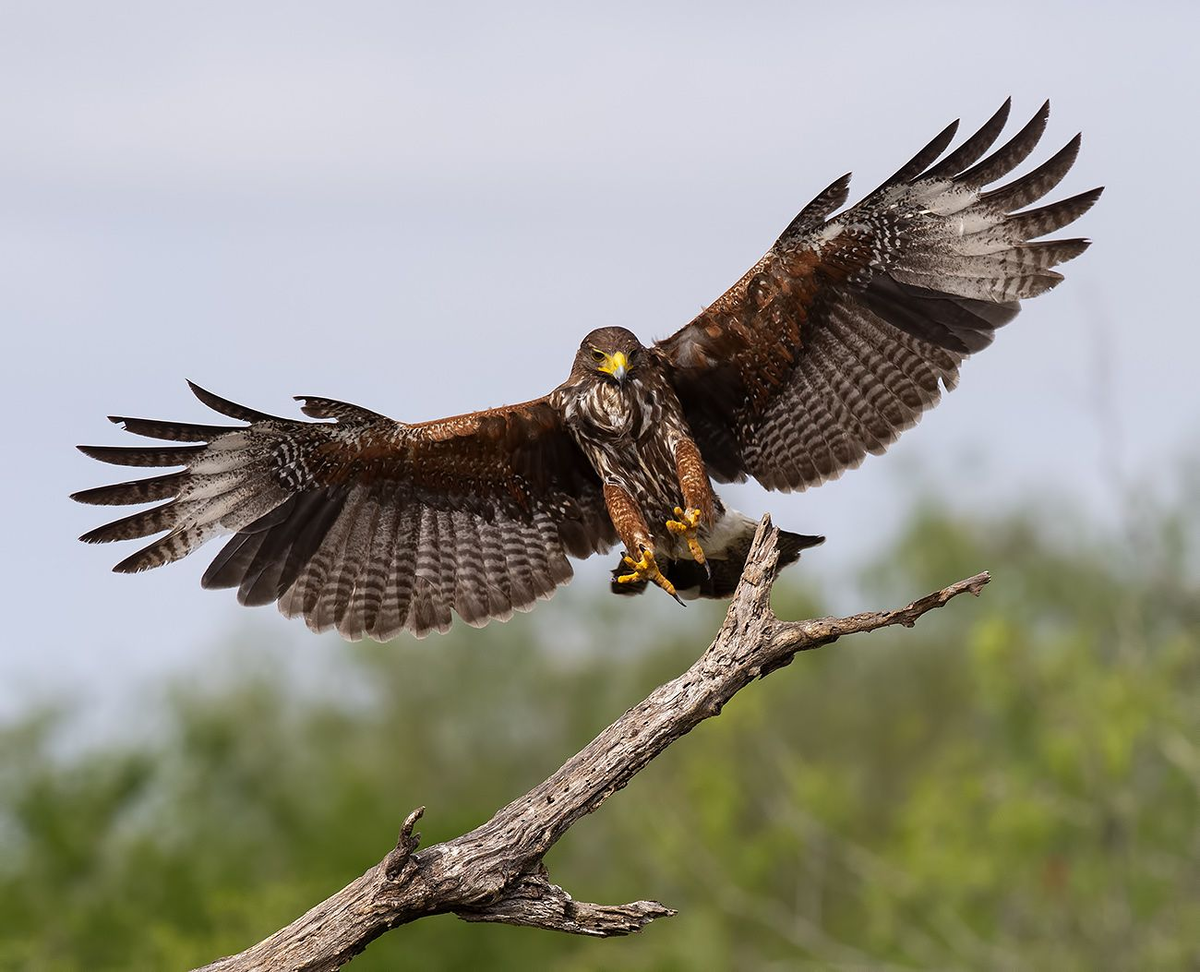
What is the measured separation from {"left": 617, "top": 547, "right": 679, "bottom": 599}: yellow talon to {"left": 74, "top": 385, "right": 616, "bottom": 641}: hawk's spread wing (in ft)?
3.23

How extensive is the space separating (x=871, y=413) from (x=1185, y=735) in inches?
783

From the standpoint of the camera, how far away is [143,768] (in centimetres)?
3012

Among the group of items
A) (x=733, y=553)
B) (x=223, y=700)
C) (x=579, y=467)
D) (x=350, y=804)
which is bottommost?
(x=733, y=553)

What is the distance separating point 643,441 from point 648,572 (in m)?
0.80

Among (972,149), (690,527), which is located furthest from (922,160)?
(690,527)

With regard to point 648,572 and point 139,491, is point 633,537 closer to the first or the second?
point 648,572

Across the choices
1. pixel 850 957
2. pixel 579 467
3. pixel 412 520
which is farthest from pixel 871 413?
pixel 850 957

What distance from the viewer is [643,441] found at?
8992 mm

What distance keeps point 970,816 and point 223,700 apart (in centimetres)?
2063

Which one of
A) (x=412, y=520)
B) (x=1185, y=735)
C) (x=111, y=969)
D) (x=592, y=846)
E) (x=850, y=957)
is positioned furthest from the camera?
(x=592, y=846)

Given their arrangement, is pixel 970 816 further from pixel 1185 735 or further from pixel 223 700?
pixel 223 700

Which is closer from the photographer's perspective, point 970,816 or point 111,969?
point 111,969

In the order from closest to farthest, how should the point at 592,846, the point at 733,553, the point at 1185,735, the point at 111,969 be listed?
the point at 733,553 < the point at 111,969 < the point at 1185,735 < the point at 592,846

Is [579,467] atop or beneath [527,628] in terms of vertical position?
beneath
